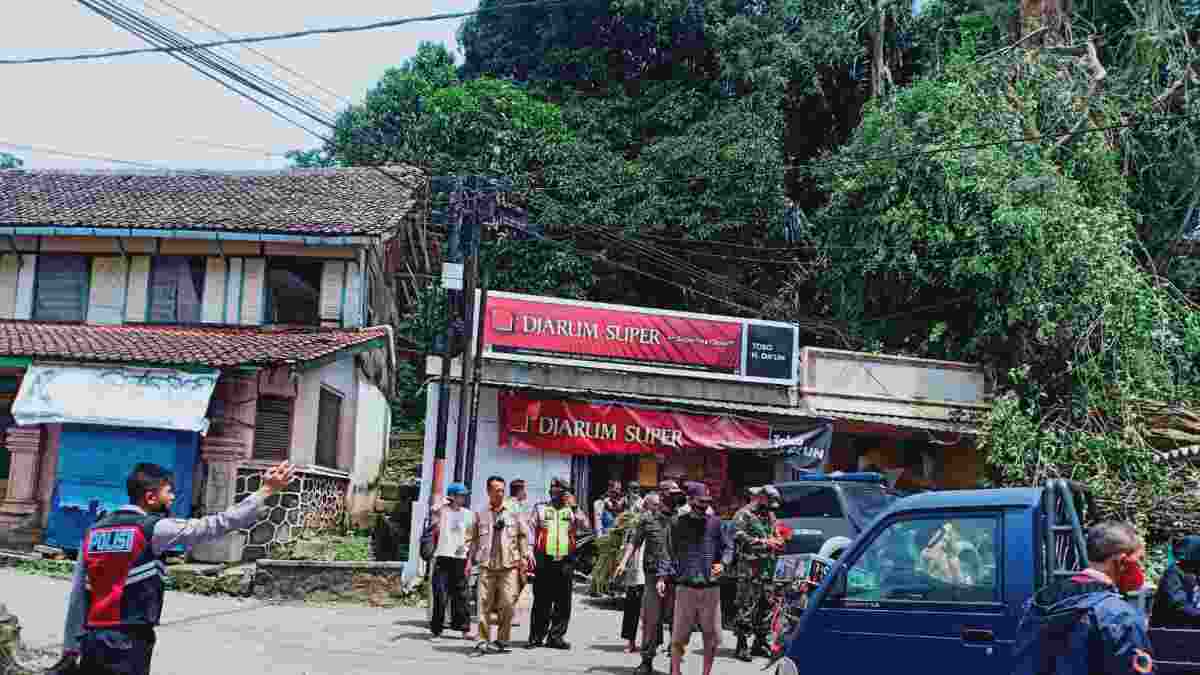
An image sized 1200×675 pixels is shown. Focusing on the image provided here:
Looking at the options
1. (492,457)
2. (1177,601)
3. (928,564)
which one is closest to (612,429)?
(492,457)

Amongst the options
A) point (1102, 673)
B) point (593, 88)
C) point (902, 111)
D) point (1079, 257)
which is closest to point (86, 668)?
point (1102, 673)

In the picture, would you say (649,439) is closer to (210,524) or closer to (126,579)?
(210,524)

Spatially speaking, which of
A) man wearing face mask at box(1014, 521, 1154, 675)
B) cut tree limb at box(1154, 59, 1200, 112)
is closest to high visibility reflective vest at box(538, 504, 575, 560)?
man wearing face mask at box(1014, 521, 1154, 675)

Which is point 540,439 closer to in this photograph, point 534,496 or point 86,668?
point 534,496

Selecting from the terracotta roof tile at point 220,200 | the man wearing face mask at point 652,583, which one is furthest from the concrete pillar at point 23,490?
the man wearing face mask at point 652,583

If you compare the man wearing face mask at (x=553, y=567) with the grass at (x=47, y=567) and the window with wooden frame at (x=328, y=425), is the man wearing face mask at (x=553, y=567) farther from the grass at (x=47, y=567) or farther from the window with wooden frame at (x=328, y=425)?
the window with wooden frame at (x=328, y=425)

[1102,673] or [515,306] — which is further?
[515,306]

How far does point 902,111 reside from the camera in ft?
84.6

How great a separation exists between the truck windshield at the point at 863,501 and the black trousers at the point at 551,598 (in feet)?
13.5

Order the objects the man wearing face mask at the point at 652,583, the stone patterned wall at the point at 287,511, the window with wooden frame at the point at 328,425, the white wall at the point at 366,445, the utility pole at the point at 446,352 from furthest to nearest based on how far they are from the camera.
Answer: the white wall at the point at 366,445 → the window with wooden frame at the point at 328,425 → the stone patterned wall at the point at 287,511 → the utility pole at the point at 446,352 → the man wearing face mask at the point at 652,583

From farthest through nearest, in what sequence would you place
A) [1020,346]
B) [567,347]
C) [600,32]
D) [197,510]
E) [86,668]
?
[600,32] < [1020,346] < [567,347] < [197,510] < [86,668]

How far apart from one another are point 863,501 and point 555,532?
4.77 meters

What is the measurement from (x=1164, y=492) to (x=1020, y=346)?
14.5ft

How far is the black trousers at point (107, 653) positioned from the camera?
530 cm
